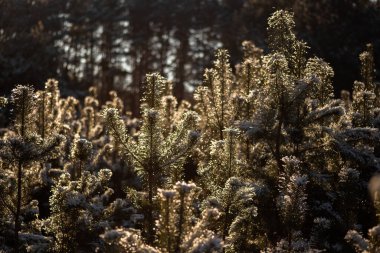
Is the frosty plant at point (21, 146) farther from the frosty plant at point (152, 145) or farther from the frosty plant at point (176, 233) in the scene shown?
the frosty plant at point (176, 233)

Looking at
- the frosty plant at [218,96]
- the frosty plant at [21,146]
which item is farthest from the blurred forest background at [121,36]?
the frosty plant at [21,146]

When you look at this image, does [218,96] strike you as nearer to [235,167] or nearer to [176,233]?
[235,167]

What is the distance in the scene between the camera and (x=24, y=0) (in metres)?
32.4

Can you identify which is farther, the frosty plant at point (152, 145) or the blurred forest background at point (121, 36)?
the blurred forest background at point (121, 36)

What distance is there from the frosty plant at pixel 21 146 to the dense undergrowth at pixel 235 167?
1 centimetres

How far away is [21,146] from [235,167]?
2635mm

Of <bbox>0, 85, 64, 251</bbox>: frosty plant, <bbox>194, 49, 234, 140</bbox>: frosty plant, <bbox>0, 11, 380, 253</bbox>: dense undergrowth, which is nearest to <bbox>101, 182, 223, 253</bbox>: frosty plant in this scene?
<bbox>0, 11, 380, 253</bbox>: dense undergrowth

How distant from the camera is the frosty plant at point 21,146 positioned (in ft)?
17.5

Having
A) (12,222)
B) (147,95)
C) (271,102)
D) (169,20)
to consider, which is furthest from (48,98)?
(169,20)

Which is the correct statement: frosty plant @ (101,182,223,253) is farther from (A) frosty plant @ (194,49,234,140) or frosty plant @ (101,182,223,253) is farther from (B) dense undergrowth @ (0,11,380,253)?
(A) frosty plant @ (194,49,234,140)

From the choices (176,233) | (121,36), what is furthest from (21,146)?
(121,36)

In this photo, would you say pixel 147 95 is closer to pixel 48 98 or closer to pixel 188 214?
A: pixel 188 214

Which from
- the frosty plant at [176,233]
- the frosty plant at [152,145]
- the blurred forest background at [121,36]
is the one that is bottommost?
the frosty plant at [176,233]

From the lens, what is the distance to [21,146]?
5.27m
